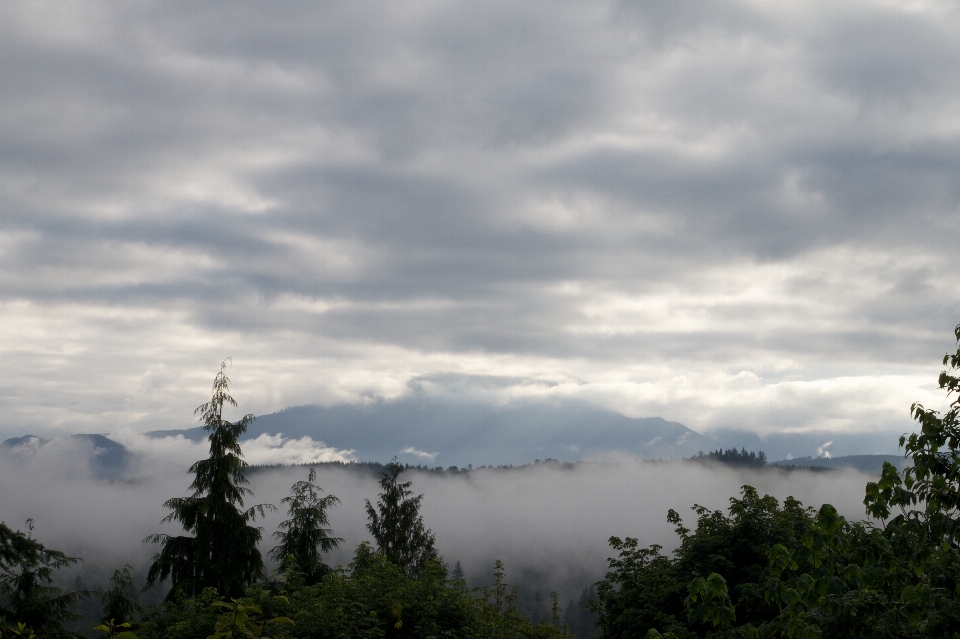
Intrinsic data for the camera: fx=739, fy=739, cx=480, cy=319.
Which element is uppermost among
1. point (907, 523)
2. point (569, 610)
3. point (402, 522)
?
point (907, 523)

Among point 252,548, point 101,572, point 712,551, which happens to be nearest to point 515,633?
point 712,551

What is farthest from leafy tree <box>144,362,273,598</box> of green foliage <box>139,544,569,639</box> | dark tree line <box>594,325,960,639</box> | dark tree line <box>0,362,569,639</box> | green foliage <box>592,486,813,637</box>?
dark tree line <box>594,325,960,639</box>

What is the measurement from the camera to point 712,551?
25.2 metres

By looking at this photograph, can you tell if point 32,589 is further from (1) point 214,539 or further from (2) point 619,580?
(2) point 619,580

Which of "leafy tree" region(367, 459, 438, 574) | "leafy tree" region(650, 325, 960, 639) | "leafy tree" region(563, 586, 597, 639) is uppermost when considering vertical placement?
"leafy tree" region(650, 325, 960, 639)

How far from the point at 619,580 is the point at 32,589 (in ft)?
60.1

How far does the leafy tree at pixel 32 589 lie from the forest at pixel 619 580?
43mm

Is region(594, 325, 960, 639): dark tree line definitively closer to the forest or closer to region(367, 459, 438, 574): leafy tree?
the forest

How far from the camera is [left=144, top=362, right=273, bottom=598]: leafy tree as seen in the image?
81.4ft

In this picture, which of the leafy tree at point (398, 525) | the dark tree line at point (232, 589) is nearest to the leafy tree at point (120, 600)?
the dark tree line at point (232, 589)

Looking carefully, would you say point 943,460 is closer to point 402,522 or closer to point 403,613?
point 403,613

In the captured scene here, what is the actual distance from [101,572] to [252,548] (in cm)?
19524

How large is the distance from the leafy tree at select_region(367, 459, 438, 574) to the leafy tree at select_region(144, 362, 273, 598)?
26037mm

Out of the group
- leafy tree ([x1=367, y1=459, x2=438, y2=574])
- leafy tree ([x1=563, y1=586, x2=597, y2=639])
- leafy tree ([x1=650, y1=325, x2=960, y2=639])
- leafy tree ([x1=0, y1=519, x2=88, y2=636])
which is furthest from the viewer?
leafy tree ([x1=563, y1=586, x2=597, y2=639])
